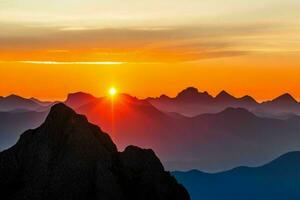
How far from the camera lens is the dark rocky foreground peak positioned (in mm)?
91625

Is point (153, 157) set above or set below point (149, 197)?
above

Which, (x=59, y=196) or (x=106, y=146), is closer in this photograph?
(x=59, y=196)

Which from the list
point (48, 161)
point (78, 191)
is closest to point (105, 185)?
point (78, 191)

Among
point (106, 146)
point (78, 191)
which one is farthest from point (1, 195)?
point (106, 146)

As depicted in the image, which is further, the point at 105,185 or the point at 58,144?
the point at 58,144

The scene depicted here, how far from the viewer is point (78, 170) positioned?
93.2m

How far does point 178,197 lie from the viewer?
94000 mm

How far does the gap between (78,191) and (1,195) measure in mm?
12003

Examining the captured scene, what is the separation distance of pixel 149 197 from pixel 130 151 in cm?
825

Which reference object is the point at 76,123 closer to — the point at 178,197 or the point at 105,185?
the point at 105,185

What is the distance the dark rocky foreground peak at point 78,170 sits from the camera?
301 ft

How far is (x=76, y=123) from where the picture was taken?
317ft

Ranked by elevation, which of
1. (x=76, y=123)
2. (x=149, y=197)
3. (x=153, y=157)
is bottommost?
(x=149, y=197)

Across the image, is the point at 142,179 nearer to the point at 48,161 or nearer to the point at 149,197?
the point at 149,197
